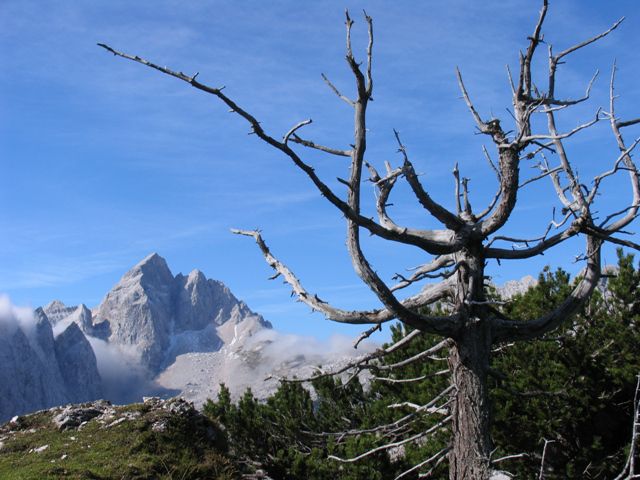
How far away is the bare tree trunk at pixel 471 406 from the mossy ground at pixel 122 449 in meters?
10.1

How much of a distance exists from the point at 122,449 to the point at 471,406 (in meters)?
13.3

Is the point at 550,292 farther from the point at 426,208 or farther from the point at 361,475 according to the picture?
the point at 426,208

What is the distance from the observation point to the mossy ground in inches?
602

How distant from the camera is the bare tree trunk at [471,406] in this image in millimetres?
5992

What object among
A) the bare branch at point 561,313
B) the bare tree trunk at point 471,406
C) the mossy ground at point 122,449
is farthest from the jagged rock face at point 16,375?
the bare branch at point 561,313

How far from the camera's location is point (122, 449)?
16.8 m

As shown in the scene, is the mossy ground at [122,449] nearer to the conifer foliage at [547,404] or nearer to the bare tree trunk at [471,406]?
the conifer foliage at [547,404]

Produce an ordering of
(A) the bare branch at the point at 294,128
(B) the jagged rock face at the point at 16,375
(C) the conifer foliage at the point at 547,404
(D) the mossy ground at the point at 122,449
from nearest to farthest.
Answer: (A) the bare branch at the point at 294,128, (C) the conifer foliage at the point at 547,404, (D) the mossy ground at the point at 122,449, (B) the jagged rock face at the point at 16,375

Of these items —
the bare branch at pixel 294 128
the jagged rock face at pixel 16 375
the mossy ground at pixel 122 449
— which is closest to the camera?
the bare branch at pixel 294 128

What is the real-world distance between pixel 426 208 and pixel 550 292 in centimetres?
1143

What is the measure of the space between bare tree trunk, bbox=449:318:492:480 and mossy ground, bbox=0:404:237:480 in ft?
33.0

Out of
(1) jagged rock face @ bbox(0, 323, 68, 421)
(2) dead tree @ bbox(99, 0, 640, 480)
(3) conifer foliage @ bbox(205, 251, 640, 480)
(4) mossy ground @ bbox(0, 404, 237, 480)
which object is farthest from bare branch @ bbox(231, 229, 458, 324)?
(1) jagged rock face @ bbox(0, 323, 68, 421)

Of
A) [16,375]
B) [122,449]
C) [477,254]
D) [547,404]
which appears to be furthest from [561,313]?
[16,375]

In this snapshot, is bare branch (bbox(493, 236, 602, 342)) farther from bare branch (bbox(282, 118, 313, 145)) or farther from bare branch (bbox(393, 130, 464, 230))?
bare branch (bbox(282, 118, 313, 145))
